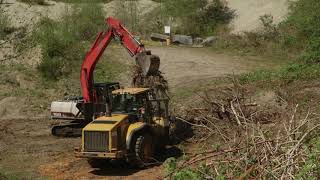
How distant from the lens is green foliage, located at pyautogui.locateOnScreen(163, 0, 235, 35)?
4134 cm

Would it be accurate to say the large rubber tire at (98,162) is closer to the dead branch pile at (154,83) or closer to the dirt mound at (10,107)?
the dead branch pile at (154,83)

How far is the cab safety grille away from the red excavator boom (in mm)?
3512

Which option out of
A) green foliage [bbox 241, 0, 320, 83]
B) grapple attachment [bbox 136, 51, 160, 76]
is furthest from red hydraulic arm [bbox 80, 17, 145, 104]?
green foliage [bbox 241, 0, 320, 83]

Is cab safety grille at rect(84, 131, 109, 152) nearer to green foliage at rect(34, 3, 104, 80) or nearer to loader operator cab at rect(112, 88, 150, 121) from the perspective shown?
loader operator cab at rect(112, 88, 150, 121)

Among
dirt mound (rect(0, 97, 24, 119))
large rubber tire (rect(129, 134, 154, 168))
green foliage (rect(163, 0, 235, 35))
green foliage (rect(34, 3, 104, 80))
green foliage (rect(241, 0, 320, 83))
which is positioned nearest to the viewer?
large rubber tire (rect(129, 134, 154, 168))

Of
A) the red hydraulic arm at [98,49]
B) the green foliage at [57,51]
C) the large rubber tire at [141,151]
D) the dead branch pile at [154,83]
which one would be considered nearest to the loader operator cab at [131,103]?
the large rubber tire at [141,151]

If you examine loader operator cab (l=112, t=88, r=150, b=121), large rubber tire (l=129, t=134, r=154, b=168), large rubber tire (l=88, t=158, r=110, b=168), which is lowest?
large rubber tire (l=88, t=158, r=110, b=168)

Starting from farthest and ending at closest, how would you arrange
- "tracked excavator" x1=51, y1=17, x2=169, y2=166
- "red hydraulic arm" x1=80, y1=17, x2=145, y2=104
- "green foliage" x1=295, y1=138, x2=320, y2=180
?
"red hydraulic arm" x1=80, y1=17, x2=145, y2=104 < "tracked excavator" x1=51, y1=17, x2=169, y2=166 < "green foliage" x1=295, y1=138, x2=320, y2=180

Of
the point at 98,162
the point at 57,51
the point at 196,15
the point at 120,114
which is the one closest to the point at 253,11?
the point at 196,15

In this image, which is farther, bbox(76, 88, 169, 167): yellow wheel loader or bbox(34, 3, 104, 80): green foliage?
bbox(34, 3, 104, 80): green foliage

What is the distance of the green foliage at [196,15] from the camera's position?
41.3 meters

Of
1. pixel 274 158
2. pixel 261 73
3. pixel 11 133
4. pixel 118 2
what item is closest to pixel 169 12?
pixel 118 2

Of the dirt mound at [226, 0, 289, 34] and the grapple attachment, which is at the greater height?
the dirt mound at [226, 0, 289, 34]

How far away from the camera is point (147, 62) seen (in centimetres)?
1772
